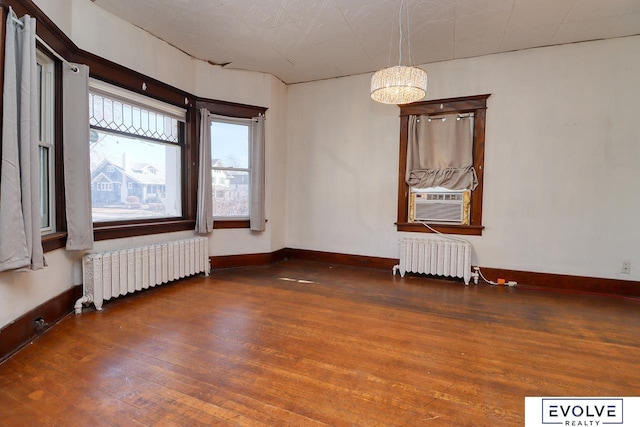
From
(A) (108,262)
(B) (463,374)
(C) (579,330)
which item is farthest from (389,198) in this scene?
(A) (108,262)

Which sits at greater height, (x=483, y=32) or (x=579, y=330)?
(x=483, y=32)

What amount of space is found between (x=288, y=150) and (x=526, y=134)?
355 cm

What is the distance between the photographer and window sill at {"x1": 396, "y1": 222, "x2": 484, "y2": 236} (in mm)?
4344

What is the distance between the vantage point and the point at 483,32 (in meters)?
3.64

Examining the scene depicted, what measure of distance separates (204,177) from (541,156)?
4.50m

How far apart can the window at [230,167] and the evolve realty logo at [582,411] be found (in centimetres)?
415

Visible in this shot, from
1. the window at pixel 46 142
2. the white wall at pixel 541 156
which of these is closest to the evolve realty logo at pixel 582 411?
the white wall at pixel 541 156

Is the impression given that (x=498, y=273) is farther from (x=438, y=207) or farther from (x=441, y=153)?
(x=441, y=153)

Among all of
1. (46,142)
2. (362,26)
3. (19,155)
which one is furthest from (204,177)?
(362,26)

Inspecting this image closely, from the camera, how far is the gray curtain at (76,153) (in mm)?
2889

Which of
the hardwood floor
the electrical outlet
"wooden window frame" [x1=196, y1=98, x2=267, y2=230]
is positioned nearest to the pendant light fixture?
the hardwood floor

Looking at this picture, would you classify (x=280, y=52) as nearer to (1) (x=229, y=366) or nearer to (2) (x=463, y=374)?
(1) (x=229, y=366)

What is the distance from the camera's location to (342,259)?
521 centimetres

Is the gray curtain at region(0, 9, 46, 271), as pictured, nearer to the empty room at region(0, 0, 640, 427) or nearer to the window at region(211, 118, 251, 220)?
the empty room at region(0, 0, 640, 427)
